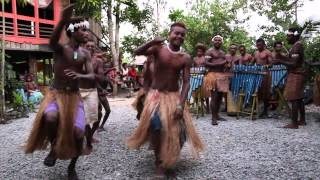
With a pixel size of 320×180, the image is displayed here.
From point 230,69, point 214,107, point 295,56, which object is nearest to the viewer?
point 295,56

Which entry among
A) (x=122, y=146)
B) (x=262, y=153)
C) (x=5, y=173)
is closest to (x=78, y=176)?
(x=5, y=173)

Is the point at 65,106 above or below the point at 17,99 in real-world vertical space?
above

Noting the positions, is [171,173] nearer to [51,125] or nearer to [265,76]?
[51,125]

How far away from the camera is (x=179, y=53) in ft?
14.9

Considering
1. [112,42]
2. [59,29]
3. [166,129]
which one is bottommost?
[166,129]

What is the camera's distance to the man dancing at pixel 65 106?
3.98 meters

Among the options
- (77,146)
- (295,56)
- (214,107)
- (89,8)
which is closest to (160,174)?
(77,146)

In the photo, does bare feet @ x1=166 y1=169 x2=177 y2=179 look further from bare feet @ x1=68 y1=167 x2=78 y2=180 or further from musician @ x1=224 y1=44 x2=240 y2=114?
musician @ x1=224 y1=44 x2=240 y2=114

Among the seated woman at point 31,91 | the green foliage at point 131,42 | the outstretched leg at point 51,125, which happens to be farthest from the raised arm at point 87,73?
the green foliage at point 131,42

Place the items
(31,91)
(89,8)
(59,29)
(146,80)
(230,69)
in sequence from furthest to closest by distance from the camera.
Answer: (89,8), (31,91), (230,69), (146,80), (59,29)

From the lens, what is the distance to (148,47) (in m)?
4.38

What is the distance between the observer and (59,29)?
153 inches

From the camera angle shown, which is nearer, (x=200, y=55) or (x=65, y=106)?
(x=65, y=106)

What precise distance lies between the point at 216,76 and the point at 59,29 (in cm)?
497
